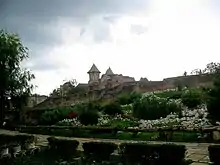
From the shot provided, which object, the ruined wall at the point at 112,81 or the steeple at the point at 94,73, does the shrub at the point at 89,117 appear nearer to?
the ruined wall at the point at 112,81

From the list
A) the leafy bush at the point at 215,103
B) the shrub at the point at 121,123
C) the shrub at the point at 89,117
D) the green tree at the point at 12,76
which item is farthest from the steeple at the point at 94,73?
the leafy bush at the point at 215,103

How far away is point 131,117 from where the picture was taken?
1780cm

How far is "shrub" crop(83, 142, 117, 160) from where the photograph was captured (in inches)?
359

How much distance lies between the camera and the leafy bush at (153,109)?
54.9ft

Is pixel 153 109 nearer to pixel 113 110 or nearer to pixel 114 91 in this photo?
pixel 113 110

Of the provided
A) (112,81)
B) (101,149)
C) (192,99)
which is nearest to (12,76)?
(192,99)

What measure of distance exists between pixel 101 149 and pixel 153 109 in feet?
26.1

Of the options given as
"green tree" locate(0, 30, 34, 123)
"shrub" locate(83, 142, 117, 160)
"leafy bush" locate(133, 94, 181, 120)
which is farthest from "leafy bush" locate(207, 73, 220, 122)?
"green tree" locate(0, 30, 34, 123)

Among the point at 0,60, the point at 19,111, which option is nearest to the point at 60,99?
the point at 19,111

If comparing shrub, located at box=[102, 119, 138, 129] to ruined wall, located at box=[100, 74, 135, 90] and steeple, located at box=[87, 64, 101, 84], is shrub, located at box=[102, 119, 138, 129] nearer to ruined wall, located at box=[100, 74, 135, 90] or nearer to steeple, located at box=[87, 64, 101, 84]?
ruined wall, located at box=[100, 74, 135, 90]

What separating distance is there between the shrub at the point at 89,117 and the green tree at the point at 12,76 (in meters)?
6.72

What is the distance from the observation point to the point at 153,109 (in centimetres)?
1683

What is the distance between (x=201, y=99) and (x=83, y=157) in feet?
31.9

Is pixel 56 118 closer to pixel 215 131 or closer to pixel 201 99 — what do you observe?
pixel 201 99
